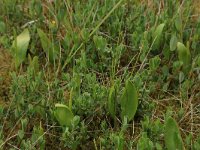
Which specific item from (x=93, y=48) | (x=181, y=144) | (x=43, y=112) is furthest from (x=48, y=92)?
(x=181, y=144)

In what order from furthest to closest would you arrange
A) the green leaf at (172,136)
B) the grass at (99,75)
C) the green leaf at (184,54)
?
the green leaf at (184,54) → the grass at (99,75) → the green leaf at (172,136)

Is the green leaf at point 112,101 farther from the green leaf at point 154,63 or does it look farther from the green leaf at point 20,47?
the green leaf at point 20,47

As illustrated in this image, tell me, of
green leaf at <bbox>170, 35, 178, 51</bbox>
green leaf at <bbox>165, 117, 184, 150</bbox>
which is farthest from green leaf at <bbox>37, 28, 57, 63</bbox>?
green leaf at <bbox>165, 117, 184, 150</bbox>

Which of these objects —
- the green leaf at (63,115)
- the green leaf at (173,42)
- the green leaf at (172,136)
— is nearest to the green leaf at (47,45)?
the green leaf at (63,115)

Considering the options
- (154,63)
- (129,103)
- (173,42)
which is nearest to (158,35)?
(173,42)

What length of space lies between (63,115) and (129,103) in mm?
297

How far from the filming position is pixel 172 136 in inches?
70.4

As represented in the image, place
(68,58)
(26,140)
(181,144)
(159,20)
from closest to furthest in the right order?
(181,144), (26,140), (68,58), (159,20)

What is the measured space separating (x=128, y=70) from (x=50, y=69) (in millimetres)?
399

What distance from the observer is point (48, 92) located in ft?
6.61

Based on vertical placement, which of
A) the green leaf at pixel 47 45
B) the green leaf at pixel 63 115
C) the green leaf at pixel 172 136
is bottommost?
the green leaf at pixel 172 136

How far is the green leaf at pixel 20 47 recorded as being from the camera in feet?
7.29

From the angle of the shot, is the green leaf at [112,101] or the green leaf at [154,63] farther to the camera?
the green leaf at [154,63]

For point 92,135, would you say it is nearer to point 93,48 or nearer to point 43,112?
point 43,112
